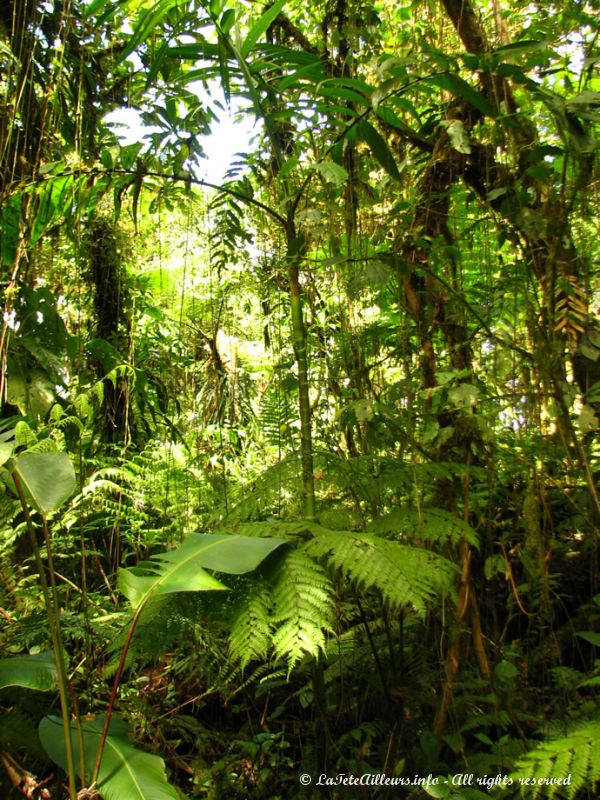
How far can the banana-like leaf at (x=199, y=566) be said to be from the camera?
111 centimetres

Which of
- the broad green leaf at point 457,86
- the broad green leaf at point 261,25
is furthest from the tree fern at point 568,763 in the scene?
the broad green leaf at point 261,25

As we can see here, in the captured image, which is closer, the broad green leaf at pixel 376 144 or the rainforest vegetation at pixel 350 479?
the rainforest vegetation at pixel 350 479

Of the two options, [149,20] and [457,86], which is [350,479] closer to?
[457,86]

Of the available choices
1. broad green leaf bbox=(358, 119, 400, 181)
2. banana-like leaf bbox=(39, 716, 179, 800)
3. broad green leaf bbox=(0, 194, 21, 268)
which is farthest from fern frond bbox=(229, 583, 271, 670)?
broad green leaf bbox=(0, 194, 21, 268)

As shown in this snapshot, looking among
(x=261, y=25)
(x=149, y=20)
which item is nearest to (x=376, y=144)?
(x=261, y=25)

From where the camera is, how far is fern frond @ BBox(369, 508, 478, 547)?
1323mm

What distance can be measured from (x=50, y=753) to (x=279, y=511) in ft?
3.92

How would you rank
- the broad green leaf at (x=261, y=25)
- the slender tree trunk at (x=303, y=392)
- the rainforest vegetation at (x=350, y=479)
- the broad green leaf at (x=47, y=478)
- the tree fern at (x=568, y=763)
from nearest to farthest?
the tree fern at (x=568, y=763) < the broad green leaf at (x=47, y=478) < the rainforest vegetation at (x=350, y=479) < the broad green leaf at (x=261, y=25) < the slender tree trunk at (x=303, y=392)

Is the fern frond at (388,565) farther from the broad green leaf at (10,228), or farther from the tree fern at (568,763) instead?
the broad green leaf at (10,228)

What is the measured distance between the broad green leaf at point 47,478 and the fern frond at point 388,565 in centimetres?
58

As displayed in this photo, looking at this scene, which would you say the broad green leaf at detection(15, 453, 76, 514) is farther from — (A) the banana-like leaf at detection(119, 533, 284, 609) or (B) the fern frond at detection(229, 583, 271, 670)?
(B) the fern frond at detection(229, 583, 271, 670)

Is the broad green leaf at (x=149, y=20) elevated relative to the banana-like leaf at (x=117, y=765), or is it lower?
elevated

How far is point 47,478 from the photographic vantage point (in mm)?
1182

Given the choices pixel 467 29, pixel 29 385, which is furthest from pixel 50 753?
pixel 467 29
